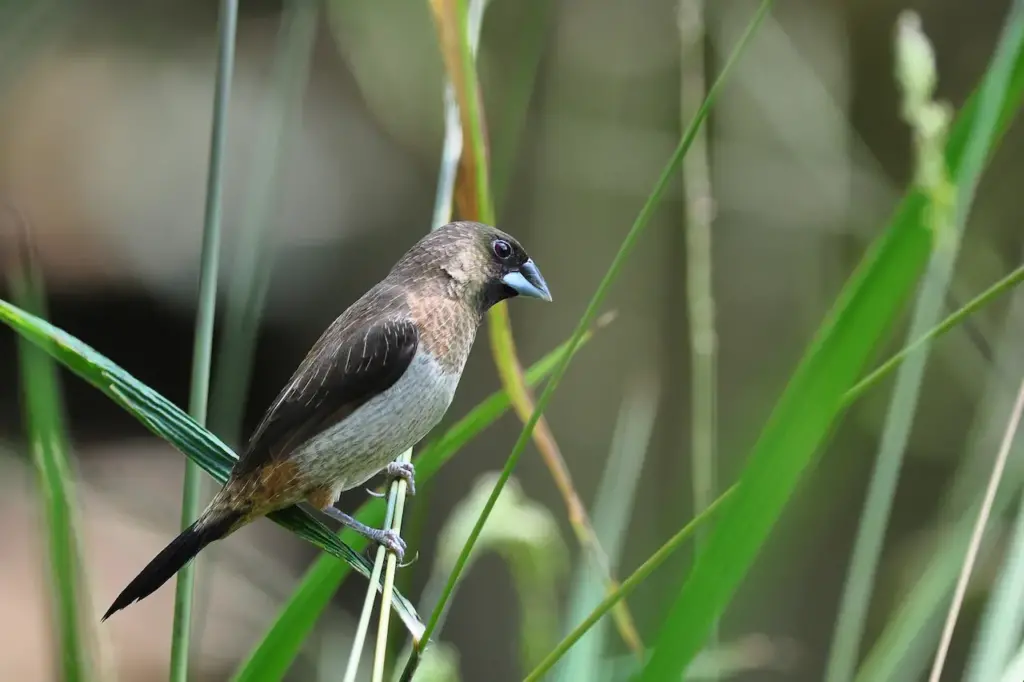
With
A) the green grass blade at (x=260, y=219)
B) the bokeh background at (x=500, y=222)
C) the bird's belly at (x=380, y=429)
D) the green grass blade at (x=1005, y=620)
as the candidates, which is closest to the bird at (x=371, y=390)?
the bird's belly at (x=380, y=429)

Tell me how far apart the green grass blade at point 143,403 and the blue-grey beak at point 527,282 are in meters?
0.28

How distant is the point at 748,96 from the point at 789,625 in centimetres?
164

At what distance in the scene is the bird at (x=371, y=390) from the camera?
0.70m

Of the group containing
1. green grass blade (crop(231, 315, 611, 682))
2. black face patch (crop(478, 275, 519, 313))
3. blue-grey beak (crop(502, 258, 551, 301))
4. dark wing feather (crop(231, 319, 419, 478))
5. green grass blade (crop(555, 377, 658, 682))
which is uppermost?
blue-grey beak (crop(502, 258, 551, 301))

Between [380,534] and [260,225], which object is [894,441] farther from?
[260,225]

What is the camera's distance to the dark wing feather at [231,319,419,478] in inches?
27.5

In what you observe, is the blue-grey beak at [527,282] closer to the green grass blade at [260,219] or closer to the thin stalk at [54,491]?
the green grass blade at [260,219]

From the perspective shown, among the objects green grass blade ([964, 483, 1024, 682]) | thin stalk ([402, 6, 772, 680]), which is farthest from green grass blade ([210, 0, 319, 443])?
green grass blade ([964, 483, 1024, 682])

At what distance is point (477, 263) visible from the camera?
2.69 ft

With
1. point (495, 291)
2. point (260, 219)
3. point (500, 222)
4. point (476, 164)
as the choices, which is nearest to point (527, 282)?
point (495, 291)

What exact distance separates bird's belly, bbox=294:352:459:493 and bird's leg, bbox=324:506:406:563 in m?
0.05

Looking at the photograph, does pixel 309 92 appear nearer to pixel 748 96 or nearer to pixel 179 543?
pixel 748 96

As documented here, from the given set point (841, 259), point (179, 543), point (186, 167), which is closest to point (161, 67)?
point (186, 167)

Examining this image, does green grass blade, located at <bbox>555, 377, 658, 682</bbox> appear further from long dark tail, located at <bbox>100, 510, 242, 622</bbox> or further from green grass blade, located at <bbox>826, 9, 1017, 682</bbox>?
long dark tail, located at <bbox>100, 510, 242, 622</bbox>
